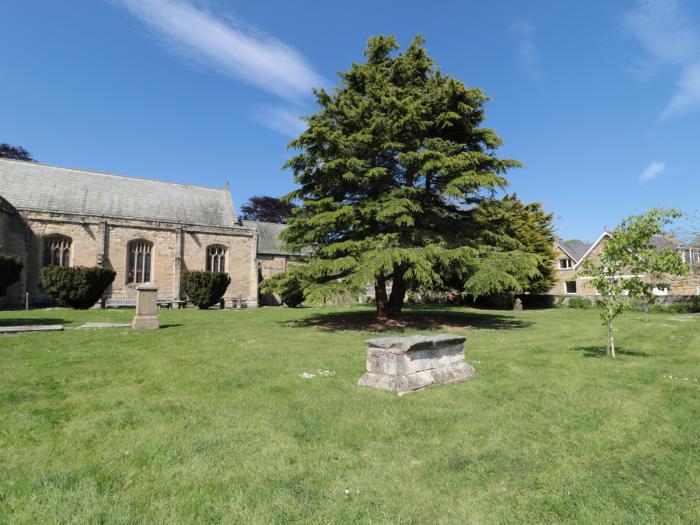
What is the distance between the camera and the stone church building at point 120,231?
83.8ft

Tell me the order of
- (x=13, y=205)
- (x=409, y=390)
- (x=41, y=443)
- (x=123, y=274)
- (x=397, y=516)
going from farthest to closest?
1. (x=123, y=274)
2. (x=13, y=205)
3. (x=409, y=390)
4. (x=41, y=443)
5. (x=397, y=516)

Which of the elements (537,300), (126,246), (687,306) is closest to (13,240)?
(126,246)

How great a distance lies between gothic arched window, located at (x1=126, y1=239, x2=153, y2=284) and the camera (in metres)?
28.4

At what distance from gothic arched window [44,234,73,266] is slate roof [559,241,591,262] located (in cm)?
4123

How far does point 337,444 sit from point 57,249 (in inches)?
1174

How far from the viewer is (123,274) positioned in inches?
1097

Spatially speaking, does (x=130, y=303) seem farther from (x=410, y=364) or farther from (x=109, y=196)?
(x=410, y=364)

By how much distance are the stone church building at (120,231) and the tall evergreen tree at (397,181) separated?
1702 cm

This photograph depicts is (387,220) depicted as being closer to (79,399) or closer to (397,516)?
(79,399)

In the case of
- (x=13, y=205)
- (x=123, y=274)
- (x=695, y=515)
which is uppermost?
(x=13, y=205)

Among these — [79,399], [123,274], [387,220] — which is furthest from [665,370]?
[123,274]

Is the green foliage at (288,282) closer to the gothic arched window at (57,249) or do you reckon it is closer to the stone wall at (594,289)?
the stone wall at (594,289)

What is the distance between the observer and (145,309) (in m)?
13.6

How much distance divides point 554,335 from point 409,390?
9644mm
